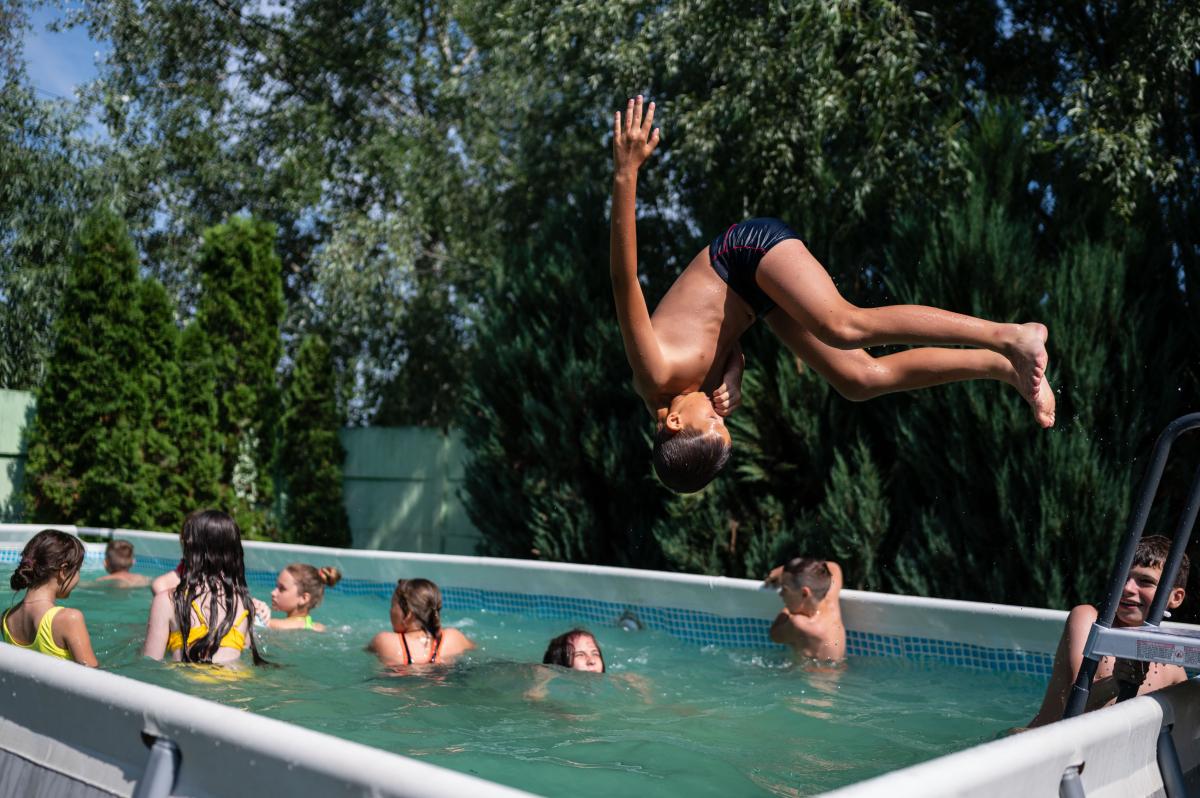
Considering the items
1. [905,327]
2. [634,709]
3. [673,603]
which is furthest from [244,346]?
[905,327]

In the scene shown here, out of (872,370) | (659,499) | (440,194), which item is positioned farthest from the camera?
(440,194)

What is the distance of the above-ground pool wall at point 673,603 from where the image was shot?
5.95 metres

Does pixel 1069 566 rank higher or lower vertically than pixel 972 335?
lower

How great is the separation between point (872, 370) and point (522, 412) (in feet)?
21.6

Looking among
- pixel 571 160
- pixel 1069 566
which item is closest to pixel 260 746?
pixel 1069 566

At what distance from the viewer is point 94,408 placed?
12156 mm

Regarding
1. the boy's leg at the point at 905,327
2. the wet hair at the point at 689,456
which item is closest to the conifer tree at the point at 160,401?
the wet hair at the point at 689,456

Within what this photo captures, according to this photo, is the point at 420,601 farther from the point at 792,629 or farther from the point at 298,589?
the point at 792,629

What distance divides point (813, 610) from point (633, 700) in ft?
4.99

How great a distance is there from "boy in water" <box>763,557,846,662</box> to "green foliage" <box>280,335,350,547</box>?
8103 mm

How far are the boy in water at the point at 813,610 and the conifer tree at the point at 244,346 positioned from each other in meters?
8.26

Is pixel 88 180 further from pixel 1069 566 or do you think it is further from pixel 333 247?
pixel 1069 566

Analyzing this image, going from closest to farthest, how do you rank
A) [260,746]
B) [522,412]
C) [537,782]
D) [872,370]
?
[260,746] < [537,782] < [872,370] < [522,412]

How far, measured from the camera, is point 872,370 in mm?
4316
